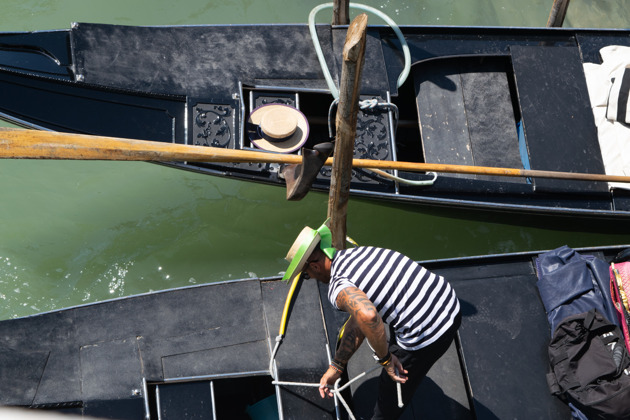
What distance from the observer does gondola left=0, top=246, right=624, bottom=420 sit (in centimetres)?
356

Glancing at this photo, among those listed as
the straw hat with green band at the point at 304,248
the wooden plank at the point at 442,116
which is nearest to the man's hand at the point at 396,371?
the straw hat with green band at the point at 304,248

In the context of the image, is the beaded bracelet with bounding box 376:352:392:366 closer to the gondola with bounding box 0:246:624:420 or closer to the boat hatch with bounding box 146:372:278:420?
the gondola with bounding box 0:246:624:420

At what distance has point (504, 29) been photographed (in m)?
5.00

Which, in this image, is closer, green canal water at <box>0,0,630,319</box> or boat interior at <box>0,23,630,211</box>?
boat interior at <box>0,23,630,211</box>

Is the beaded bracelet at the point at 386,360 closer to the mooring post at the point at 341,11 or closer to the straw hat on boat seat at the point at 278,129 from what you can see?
the straw hat on boat seat at the point at 278,129

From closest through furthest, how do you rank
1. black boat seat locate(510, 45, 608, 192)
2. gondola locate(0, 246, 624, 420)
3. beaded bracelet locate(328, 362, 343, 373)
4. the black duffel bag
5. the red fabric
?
beaded bracelet locate(328, 362, 343, 373), the black duffel bag, gondola locate(0, 246, 624, 420), the red fabric, black boat seat locate(510, 45, 608, 192)

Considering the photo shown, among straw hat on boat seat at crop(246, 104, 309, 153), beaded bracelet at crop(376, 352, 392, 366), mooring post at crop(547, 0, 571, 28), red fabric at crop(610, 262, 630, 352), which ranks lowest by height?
beaded bracelet at crop(376, 352, 392, 366)

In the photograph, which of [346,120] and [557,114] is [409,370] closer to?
[346,120]

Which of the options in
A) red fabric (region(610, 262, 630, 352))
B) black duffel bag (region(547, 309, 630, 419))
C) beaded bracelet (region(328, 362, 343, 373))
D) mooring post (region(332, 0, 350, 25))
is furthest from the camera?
mooring post (region(332, 0, 350, 25))

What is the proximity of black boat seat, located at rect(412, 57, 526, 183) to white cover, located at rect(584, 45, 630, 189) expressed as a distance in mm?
554

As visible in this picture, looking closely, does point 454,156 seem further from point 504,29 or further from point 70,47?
point 70,47

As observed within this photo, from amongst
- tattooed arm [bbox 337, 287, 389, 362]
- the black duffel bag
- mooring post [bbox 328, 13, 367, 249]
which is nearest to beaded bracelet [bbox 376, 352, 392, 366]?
tattooed arm [bbox 337, 287, 389, 362]

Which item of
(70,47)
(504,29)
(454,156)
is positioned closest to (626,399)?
(454,156)

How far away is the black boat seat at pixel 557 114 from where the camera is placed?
4.59 metres
